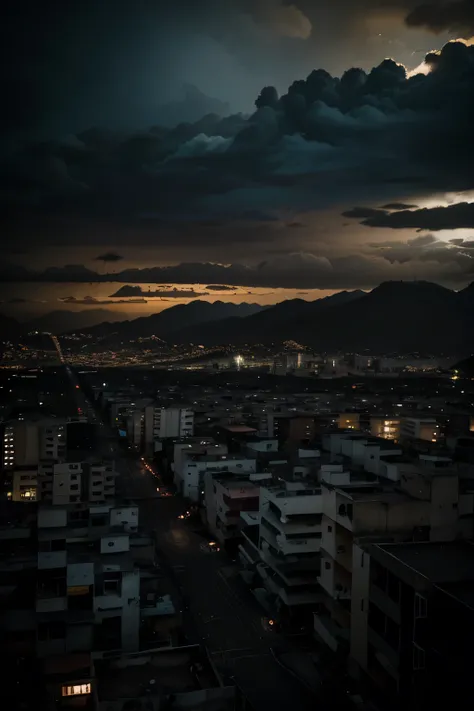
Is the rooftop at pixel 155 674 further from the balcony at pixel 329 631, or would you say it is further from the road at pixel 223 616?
the balcony at pixel 329 631

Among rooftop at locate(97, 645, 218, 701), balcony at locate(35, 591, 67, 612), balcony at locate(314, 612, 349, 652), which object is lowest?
balcony at locate(314, 612, 349, 652)

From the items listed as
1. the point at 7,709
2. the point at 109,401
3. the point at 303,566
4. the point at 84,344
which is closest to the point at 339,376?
the point at 84,344

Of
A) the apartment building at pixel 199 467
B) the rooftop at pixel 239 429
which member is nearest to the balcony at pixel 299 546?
the apartment building at pixel 199 467

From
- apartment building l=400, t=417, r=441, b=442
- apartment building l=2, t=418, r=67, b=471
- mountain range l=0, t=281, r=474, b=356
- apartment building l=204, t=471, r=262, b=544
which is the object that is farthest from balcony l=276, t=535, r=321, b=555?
mountain range l=0, t=281, r=474, b=356

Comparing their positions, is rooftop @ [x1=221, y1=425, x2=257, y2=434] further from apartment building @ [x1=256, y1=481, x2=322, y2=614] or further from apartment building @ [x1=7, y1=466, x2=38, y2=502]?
apartment building @ [x1=256, y1=481, x2=322, y2=614]

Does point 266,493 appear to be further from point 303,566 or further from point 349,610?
point 349,610

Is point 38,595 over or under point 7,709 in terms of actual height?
over

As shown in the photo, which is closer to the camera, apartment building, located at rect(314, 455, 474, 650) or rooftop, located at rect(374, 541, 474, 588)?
rooftop, located at rect(374, 541, 474, 588)
